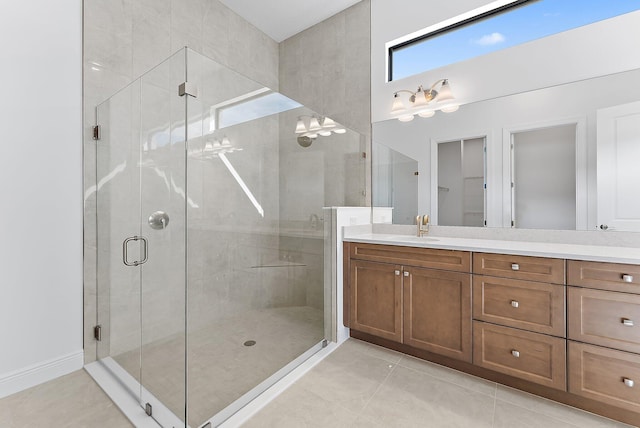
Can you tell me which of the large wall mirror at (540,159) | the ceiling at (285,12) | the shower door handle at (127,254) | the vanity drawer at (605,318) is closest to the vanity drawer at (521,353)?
A: the vanity drawer at (605,318)

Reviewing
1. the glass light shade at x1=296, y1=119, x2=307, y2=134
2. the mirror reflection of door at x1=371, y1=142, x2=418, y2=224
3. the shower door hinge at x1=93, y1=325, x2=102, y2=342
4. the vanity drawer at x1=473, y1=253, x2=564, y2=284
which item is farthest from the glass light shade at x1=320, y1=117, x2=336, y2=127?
the shower door hinge at x1=93, y1=325, x2=102, y2=342

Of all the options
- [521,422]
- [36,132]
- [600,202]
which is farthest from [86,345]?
[600,202]

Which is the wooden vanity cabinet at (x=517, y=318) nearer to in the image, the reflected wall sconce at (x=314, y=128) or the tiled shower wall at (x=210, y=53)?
the reflected wall sconce at (x=314, y=128)

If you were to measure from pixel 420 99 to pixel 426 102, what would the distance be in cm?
6

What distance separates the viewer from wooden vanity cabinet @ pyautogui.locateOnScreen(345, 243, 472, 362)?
1.76m

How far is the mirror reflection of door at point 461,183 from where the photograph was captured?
7.19 ft

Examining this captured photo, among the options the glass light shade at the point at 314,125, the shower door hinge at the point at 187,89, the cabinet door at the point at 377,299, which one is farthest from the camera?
the glass light shade at the point at 314,125

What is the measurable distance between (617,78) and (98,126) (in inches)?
138

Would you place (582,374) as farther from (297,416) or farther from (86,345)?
(86,345)

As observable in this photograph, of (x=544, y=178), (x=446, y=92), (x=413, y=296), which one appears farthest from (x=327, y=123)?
(x=544, y=178)

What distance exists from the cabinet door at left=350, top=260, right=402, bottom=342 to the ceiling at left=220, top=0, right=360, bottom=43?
105 inches

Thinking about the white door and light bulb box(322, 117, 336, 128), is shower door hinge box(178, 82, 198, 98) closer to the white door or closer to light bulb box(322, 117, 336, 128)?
light bulb box(322, 117, 336, 128)

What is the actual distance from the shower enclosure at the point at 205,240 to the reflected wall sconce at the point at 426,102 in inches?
35.0

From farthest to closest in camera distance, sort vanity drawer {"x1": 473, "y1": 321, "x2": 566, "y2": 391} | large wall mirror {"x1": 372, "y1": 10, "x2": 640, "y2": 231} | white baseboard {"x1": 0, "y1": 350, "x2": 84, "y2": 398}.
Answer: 1. large wall mirror {"x1": 372, "y1": 10, "x2": 640, "y2": 231}
2. white baseboard {"x1": 0, "y1": 350, "x2": 84, "y2": 398}
3. vanity drawer {"x1": 473, "y1": 321, "x2": 566, "y2": 391}
